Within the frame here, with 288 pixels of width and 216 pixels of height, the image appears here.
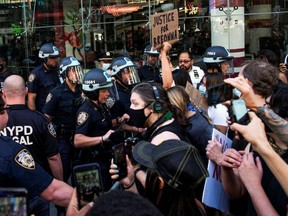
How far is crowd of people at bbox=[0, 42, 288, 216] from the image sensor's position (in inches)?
90.6

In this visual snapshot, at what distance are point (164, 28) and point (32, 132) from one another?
2002 millimetres

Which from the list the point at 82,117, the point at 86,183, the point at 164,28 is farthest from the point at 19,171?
the point at 164,28

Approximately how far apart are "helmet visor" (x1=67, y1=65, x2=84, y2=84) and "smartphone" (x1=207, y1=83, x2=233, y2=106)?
3.34 meters

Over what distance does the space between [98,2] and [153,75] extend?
5000 mm

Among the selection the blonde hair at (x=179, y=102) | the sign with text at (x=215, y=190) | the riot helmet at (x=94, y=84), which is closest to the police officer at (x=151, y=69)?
the riot helmet at (x=94, y=84)

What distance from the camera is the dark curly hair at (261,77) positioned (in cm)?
294

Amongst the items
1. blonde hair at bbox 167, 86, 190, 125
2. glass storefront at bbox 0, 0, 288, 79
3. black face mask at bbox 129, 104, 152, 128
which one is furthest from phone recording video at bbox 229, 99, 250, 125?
glass storefront at bbox 0, 0, 288, 79

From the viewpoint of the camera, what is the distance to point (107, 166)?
4695mm

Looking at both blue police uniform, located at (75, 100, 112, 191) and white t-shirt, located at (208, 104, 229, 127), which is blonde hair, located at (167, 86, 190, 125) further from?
blue police uniform, located at (75, 100, 112, 191)

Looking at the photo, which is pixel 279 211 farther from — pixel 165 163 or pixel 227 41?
pixel 227 41

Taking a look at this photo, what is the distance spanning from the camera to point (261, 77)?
9.77 feet

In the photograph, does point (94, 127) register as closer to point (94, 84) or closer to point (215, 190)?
point (94, 84)

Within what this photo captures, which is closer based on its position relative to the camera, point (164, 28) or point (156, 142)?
point (156, 142)

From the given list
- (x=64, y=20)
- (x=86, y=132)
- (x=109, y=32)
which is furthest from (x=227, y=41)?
(x=86, y=132)
